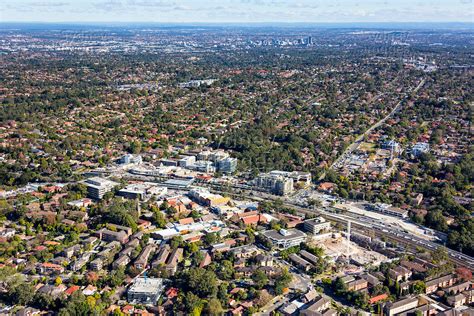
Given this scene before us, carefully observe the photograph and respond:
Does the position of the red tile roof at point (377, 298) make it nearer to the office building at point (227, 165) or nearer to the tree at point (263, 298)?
the tree at point (263, 298)

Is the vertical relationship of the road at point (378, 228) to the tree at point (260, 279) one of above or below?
below

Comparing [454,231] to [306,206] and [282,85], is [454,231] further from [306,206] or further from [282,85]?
[282,85]

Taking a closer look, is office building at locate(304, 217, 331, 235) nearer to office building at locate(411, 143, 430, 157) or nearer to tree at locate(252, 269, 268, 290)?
Result: tree at locate(252, 269, 268, 290)

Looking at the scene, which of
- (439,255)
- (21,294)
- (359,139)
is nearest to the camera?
(21,294)

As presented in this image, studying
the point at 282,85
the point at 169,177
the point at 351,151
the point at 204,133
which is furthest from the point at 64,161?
the point at 282,85

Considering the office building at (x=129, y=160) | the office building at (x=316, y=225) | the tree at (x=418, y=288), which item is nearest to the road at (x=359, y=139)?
the office building at (x=316, y=225)

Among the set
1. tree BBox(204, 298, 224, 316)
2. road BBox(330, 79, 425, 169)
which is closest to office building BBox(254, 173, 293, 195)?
road BBox(330, 79, 425, 169)

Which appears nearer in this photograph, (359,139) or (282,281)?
(282,281)

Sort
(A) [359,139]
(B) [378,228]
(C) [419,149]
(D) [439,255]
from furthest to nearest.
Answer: (A) [359,139], (C) [419,149], (B) [378,228], (D) [439,255]

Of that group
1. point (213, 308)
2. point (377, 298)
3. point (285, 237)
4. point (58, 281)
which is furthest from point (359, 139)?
point (58, 281)

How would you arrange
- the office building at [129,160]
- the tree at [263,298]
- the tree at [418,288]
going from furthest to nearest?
the office building at [129,160]
the tree at [418,288]
the tree at [263,298]

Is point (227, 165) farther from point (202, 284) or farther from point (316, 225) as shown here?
point (202, 284)
